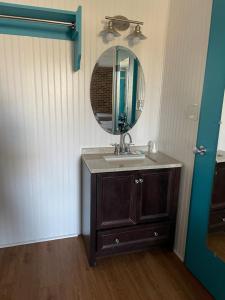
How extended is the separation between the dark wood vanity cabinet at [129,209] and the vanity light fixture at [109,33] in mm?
1231

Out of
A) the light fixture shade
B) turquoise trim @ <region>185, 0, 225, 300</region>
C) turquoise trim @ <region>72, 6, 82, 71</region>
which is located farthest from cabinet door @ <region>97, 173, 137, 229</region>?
the light fixture shade

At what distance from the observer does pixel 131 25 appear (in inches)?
82.8

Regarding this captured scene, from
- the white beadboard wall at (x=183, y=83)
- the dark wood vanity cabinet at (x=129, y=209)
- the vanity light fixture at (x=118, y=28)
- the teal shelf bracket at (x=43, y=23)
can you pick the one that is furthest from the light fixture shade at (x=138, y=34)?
the dark wood vanity cabinet at (x=129, y=209)

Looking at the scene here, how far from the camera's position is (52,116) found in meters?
2.10

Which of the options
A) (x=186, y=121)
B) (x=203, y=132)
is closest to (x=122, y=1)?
(x=186, y=121)

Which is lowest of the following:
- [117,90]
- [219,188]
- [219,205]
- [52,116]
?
[219,205]

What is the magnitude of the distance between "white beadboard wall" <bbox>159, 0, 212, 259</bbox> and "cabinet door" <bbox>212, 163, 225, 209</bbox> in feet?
0.94

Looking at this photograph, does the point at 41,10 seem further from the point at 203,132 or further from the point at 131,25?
the point at 203,132

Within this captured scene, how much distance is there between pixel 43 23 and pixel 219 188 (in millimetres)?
1895

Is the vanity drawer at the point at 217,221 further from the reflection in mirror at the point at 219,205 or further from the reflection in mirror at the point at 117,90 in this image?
the reflection in mirror at the point at 117,90

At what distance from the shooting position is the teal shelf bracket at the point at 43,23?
1.68 meters

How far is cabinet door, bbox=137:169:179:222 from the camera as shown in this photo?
1.95 m

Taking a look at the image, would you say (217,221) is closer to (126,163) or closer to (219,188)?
(219,188)

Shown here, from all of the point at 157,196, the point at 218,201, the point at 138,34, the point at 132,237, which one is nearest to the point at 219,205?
the point at 218,201
